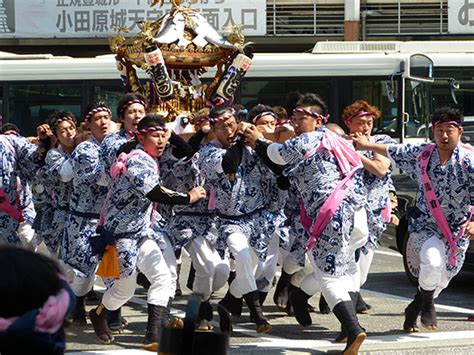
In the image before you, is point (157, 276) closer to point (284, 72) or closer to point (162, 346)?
point (162, 346)

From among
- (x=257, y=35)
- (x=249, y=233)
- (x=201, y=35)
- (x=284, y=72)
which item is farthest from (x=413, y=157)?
(x=257, y=35)

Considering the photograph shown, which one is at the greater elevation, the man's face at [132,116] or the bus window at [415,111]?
the man's face at [132,116]

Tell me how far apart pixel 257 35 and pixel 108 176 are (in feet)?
64.5

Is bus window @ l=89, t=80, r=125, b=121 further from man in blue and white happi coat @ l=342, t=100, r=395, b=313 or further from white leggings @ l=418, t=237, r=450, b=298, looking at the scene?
white leggings @ l=418, t=237, r=450, b=298

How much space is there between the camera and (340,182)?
728 centimetres

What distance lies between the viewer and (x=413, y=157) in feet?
26.4

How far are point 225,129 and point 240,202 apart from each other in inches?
22.0

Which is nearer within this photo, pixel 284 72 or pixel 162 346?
pixel 162 346

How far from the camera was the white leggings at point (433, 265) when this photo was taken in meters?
7.81

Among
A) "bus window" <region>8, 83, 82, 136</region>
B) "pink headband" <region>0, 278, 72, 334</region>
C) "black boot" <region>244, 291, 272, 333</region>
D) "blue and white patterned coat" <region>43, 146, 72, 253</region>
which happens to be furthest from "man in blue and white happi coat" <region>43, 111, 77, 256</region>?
"bus window" <region>8, 83, 82, 136</region>

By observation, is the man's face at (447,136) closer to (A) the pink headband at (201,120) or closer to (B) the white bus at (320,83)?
(A) the pink headband at (201,120)

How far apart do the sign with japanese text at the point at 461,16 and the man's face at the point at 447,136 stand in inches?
772

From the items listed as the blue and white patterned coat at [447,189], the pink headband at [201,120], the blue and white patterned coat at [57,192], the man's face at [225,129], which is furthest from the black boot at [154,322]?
the blue and white patterned coat at [447,189]

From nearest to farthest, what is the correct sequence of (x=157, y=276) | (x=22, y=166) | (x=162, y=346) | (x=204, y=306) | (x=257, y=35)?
(x=162, y=346), (x=204, y=306), (x=157, y=276), (x=22, y=166), (x=257, y=35)
